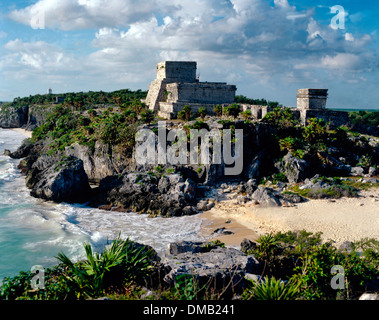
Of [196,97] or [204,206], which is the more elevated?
[196,97]

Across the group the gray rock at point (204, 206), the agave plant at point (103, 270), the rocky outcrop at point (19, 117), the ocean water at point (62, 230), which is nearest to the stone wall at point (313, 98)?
the gray rock at point (204, 206)

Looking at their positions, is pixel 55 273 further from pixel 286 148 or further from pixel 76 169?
pixel 286 148

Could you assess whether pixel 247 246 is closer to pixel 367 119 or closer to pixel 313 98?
pixel 313 98

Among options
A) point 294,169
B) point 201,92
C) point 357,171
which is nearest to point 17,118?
point 201,92

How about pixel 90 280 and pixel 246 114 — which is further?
pixel 246 114

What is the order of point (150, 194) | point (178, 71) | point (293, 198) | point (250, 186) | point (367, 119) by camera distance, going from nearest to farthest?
point (293, 198)
point (150, 194)
point (250, 186)
point (178, 71)
point (367, 119)
